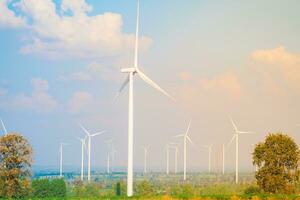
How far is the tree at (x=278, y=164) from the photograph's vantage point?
54.5 m

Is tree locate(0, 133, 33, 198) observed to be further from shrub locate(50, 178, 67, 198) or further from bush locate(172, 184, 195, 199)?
shrub locate(50, 178, 67, 198)

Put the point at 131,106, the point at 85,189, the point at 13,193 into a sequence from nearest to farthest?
the point at 13,193
the point at 131,106
the point at 85,189

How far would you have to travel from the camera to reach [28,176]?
50188 millimetres

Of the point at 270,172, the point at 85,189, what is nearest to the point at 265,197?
the point at 270,172

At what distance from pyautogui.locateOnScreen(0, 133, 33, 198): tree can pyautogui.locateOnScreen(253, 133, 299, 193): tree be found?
21791mm

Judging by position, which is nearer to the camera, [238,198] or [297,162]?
[238,198]

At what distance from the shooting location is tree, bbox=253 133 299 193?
54.5m

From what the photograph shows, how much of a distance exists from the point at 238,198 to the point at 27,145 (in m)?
19.1

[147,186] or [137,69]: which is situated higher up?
[137,69]

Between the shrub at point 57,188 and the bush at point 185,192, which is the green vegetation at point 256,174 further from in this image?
the shrub at point 57,188

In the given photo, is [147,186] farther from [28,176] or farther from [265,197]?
[265,197]

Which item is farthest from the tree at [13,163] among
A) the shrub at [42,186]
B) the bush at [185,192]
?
the shrub at [42,186]

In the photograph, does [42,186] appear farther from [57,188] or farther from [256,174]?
[256,174]

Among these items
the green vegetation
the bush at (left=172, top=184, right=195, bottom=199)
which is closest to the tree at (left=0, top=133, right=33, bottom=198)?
the green vegetation
